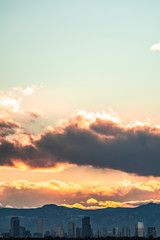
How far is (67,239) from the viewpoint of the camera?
105m

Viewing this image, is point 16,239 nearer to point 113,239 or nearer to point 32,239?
point 32,239

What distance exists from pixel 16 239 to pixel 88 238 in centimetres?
1551

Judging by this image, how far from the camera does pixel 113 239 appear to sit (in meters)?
105

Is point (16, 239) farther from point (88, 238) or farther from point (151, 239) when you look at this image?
point (151, 239)

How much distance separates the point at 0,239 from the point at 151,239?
1260 inches

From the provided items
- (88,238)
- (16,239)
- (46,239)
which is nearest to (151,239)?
(88,238)

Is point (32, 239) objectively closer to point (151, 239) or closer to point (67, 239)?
point (67, 239)

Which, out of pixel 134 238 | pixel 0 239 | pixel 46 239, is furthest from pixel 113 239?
pixel 0 239

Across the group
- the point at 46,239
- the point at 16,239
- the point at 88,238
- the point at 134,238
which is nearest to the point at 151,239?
the point at 134,238

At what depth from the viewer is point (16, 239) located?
104125mm

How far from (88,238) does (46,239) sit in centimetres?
966

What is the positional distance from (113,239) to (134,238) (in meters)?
5.01

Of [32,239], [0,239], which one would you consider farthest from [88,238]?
[0,239]

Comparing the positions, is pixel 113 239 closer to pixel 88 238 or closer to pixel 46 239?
Result: pixel 88 238
